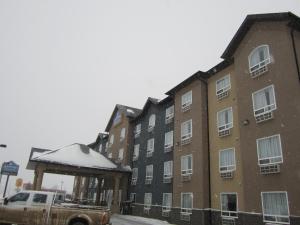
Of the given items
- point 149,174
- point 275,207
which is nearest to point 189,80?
point 149,174

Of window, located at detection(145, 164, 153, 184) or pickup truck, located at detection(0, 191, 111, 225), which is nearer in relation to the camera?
pickup truck, located at detection(0, 191, 111, 225)

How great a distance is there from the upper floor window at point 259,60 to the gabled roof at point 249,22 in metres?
2.04

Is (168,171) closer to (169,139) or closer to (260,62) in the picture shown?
(169,139)

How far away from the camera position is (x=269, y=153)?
18219 millimetres

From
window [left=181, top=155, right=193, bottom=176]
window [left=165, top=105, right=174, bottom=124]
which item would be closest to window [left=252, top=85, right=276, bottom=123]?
window [left=181, top=155, right=193, bottom=176]

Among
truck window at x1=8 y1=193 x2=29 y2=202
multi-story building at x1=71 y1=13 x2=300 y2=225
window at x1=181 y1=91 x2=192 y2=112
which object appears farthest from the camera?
window at x1=181 y1=91 x2=192 y2=112

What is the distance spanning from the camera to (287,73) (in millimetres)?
18141

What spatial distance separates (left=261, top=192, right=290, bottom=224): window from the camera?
1642 cm

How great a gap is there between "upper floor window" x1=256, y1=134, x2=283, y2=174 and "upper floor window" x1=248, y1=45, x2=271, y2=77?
5.05 metres

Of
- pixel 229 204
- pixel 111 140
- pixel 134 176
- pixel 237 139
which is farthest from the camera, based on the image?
pixel 111 140

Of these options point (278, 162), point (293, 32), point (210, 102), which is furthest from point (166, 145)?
point (293, 32)

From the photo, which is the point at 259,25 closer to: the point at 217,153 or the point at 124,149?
the point at 217,153

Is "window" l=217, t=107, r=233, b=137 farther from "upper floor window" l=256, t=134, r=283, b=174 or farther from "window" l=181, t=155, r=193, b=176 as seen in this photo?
"window" l=181, t=155, r=193, b=176

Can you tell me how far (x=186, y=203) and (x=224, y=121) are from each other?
8306 millimetres
